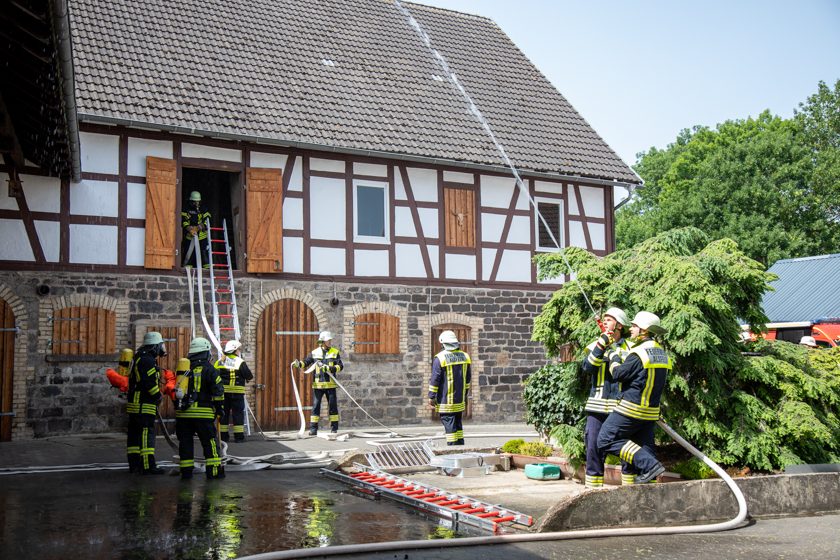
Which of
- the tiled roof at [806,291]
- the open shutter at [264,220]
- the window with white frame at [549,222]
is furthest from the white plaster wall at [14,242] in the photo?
the tiled roof at [806,291]

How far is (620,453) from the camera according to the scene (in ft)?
28.0

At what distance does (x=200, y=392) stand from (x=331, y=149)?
8516 millimetres

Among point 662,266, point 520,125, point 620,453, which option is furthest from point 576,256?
point 520,125

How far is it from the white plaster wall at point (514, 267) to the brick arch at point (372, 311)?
8.80ft

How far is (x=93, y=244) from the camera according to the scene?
53.4ft

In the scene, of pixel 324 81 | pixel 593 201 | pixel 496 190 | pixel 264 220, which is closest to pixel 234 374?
pixel 264 220

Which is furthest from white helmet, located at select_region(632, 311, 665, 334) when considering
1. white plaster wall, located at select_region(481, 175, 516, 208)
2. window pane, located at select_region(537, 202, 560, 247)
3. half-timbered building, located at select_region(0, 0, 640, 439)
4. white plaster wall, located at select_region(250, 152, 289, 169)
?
window pane, located at select_region(537, 202, 560, 247)

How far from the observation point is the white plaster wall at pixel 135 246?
16578 millimetres

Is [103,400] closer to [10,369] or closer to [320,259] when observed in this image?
[10,369]

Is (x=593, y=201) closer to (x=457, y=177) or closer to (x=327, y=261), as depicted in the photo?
(x=457, y=177)

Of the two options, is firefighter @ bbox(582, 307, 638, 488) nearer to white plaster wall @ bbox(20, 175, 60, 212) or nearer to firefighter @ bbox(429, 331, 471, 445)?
firefighter @ bbox(429, 331, 471, 445)

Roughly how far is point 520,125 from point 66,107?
12691mm

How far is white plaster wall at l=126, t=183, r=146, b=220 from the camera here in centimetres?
1675

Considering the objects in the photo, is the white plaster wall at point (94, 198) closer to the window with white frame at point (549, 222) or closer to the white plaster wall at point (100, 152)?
the white plaster wall at point (100, 152)
